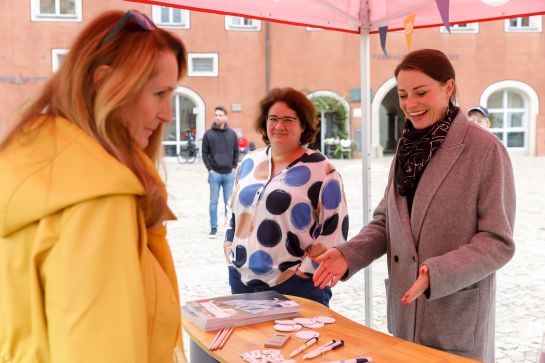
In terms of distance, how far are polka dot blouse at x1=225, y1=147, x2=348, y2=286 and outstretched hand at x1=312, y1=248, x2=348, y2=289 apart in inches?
20.6

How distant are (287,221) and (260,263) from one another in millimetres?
226

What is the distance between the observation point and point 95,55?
1012mm

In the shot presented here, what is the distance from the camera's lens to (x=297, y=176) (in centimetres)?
273

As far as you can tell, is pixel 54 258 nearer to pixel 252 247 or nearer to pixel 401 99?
pixel 401 99

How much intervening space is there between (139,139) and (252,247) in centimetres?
160

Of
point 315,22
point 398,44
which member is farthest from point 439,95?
point 398,44

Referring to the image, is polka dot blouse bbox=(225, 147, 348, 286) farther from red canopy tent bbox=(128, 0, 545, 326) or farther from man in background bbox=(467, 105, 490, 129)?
man in background bbox=(467, 105, 490, 129)

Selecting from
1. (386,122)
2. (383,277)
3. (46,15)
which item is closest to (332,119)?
(386,122)

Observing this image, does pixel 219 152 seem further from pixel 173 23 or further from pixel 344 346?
pixel 173 23

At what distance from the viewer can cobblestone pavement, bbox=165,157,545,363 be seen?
4.11 metres

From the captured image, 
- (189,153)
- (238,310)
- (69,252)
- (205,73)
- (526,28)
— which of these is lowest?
(189,153)

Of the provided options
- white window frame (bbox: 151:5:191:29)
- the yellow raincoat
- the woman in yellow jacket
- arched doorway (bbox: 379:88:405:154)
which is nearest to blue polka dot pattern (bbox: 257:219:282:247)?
the woman in yellow jacket

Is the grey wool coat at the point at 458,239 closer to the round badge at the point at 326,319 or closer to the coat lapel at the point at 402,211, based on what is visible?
the coat lapel at the point at 402,211

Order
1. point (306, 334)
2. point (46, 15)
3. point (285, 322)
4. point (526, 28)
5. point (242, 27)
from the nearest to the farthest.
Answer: point (306, 334)
point (285, 322)
point (46, 15)
point (242, 27)
point (526, 28)
